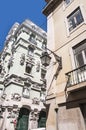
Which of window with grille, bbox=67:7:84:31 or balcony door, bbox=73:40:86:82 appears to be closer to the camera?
balcony door, bbox=73:40:86:82

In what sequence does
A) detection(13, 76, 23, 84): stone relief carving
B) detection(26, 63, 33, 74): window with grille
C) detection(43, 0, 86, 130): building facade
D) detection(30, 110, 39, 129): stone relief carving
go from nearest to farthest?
detection(43, 0, 86, 130): building facade, detection(30, 110, 39, 129): stone relief carving, detection(13, 76, 23, 84): stone relief carving, detection(26, 63, 33, 74): window with grille

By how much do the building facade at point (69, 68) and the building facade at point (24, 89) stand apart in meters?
8.89

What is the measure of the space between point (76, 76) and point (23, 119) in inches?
477

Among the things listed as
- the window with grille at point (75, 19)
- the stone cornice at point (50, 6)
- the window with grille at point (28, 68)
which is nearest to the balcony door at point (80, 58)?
the window with grille at point (75, 19)

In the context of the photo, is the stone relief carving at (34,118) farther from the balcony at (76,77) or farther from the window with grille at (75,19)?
the window with grille at (75,19)

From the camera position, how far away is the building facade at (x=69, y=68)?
600 centimetres

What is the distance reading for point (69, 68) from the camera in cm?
755

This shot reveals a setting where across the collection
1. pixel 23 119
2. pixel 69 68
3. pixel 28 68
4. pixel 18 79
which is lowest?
pixel 23 119

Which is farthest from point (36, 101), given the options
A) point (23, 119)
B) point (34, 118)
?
point (23, 119)

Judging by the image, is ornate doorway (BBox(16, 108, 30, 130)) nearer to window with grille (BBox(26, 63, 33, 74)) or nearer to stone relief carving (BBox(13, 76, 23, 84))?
stone relief carving (BBox(13, 76, 23, 84))

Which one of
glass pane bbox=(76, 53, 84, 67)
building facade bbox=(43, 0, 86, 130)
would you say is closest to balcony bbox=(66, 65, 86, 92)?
building facade bbox=(43, 0, 86, 130)

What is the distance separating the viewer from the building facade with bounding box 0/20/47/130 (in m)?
15.4

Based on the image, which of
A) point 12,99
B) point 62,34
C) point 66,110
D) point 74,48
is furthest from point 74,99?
point 12,99

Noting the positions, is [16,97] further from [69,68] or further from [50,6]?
[50,6]
